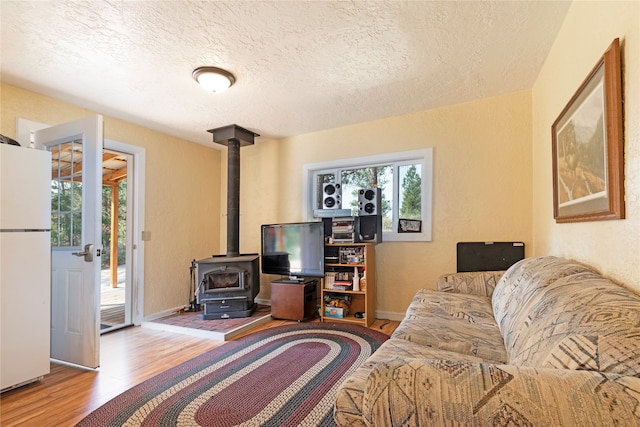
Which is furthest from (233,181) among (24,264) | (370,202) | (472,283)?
(472,283)

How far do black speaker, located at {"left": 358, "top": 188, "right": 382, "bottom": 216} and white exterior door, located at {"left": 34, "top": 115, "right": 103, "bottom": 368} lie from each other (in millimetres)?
2487

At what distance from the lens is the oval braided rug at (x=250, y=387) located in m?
1.72

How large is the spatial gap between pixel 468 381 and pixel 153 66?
285cm

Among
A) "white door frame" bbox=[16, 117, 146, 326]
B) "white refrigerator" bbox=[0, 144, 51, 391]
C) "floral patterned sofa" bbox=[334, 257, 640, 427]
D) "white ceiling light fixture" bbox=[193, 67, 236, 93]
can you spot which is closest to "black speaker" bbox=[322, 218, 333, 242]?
"white ceiling light fixture" bbox=[193, 67, 236, 93]

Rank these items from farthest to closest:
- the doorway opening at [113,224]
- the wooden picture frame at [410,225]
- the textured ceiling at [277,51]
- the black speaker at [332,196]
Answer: the doorway opening at [113,224], the black speaker at [332,196], the wooden picture frame at [410,225], the textured ceiling at [277,51]

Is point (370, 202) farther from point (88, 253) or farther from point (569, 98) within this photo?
point (88, 253)

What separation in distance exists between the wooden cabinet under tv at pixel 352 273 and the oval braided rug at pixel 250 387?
51 centimetres

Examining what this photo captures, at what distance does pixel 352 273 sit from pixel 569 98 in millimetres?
2458

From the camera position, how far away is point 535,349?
3.58 feet

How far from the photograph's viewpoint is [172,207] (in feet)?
13.5

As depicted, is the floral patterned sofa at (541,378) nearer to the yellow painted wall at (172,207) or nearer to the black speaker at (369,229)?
the black speaker at (369,229)

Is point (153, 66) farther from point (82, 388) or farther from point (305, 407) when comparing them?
point (305, 407)

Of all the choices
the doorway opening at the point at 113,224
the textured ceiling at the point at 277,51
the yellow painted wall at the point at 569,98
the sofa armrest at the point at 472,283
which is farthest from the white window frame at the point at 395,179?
the doorway opening at the point at 113,224

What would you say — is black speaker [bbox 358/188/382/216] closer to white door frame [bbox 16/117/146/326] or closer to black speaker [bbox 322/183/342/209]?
black speaker [bbox 322/183/342/209]
